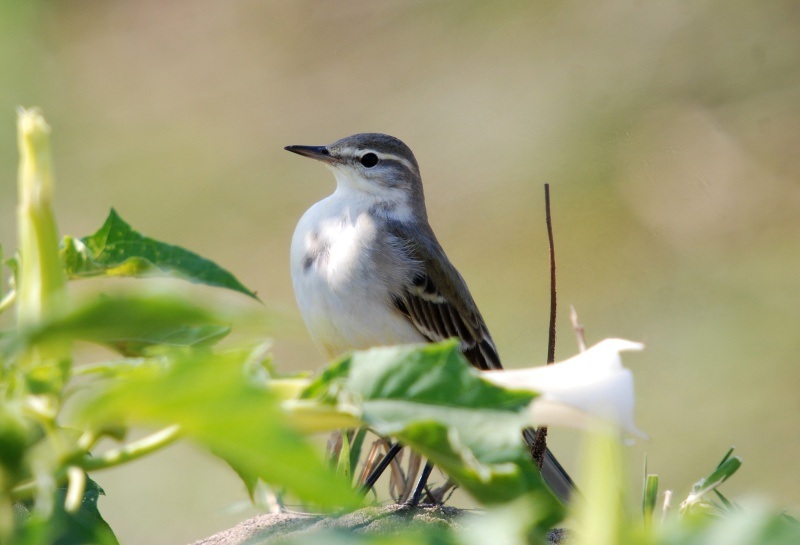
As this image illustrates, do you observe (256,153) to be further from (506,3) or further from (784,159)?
(784,159)

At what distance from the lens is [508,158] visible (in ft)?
34.8

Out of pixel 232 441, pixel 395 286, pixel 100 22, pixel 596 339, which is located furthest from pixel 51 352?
pixel 100 22

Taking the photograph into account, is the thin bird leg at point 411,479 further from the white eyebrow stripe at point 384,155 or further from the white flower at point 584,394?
the white eyebrow stripe at point 384,155

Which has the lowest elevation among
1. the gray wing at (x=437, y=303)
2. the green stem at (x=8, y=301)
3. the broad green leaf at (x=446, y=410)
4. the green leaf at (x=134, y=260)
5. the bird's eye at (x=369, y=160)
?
the gray wing at (x=437, y=303)

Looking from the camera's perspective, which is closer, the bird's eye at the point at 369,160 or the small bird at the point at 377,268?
the small bird at the point at 377,268

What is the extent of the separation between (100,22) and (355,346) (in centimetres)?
1004

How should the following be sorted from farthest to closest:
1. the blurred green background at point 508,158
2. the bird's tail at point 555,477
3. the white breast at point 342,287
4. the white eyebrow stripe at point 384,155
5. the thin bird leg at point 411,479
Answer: the blurred green background at point 508,158 → the white eyebrow stripe at point 384,155 → the white breast at point 342,287 → the bird's tail at point 555,477 → the thin bird leg at point 411,479

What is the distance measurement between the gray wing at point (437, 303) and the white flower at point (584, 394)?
12.6ft

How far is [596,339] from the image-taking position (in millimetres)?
8914

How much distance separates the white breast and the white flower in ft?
11.5

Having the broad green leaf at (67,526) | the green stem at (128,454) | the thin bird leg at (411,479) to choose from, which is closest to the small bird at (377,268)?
the thin bird leg at (411,479)

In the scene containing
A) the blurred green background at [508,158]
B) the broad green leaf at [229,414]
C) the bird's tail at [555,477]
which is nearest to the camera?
the broad green leaf at [229,414]

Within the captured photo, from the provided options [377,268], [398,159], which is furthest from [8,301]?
[398,159]

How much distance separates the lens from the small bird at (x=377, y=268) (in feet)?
15.0
